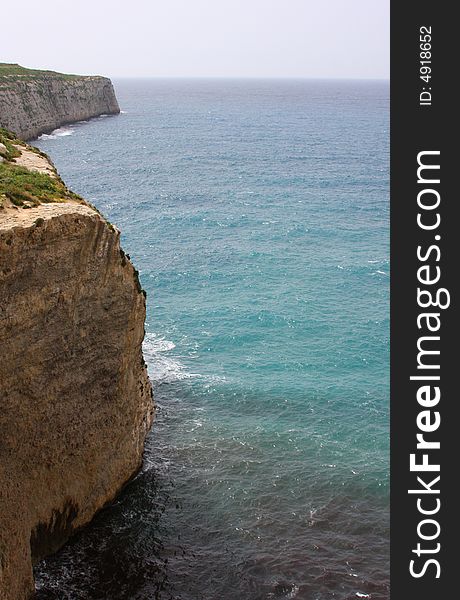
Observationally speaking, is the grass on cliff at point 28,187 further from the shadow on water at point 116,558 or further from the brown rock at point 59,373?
the shadow on water at point 116,558

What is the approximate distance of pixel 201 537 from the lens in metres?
34.6

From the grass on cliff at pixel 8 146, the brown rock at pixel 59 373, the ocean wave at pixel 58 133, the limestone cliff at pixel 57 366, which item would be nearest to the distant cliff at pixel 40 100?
the ocean wave at pixel 58 133

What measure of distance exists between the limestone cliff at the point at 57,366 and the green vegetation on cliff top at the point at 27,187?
2.8 inches

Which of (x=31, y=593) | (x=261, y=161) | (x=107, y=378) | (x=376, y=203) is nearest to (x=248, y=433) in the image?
(x=107, y=378)

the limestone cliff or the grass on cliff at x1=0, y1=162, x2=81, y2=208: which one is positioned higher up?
the grass on cliff at x1=0, y1=162, x2=81, y2=208

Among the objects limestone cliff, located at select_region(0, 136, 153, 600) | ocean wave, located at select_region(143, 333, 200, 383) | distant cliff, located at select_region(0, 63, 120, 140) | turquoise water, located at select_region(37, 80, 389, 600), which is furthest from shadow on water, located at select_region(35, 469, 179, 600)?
distant cliff, located at select_region(0, 63, 120, 140)

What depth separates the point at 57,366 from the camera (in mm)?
30000

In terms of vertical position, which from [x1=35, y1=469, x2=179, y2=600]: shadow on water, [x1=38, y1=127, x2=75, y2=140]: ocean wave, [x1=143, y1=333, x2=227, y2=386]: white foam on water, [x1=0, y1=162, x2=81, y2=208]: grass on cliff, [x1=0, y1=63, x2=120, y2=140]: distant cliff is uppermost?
[x1=0, y1=63, x2=120, y2=140]: distant cliff

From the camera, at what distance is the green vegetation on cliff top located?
29922 millimetres

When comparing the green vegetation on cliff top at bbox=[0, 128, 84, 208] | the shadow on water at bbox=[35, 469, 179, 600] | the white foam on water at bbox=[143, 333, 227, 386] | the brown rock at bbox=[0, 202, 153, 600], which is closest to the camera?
the brown rock at bbox=[0, 202, 153, 600]

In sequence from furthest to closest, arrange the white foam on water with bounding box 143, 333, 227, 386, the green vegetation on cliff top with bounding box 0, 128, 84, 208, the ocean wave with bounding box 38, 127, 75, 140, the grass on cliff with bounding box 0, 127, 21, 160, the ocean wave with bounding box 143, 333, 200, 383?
the ocean wave with bounding box 38, 127, 75, 140 < the ocean wave with bounding box 143, 333, 200, 383 < the white foam on water with bounding box 143, 333, 227, 386 < the grass on cliff with bounding box 0, 127, 21, 160 < the green vegetation on cliff top with bounding box 0, 128, 84, 208

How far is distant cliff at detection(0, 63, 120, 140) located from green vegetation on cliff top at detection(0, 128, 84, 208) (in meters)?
107

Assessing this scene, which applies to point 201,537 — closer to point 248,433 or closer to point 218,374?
point 248,433

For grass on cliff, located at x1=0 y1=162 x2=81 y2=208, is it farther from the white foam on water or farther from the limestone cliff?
the white foam on water
